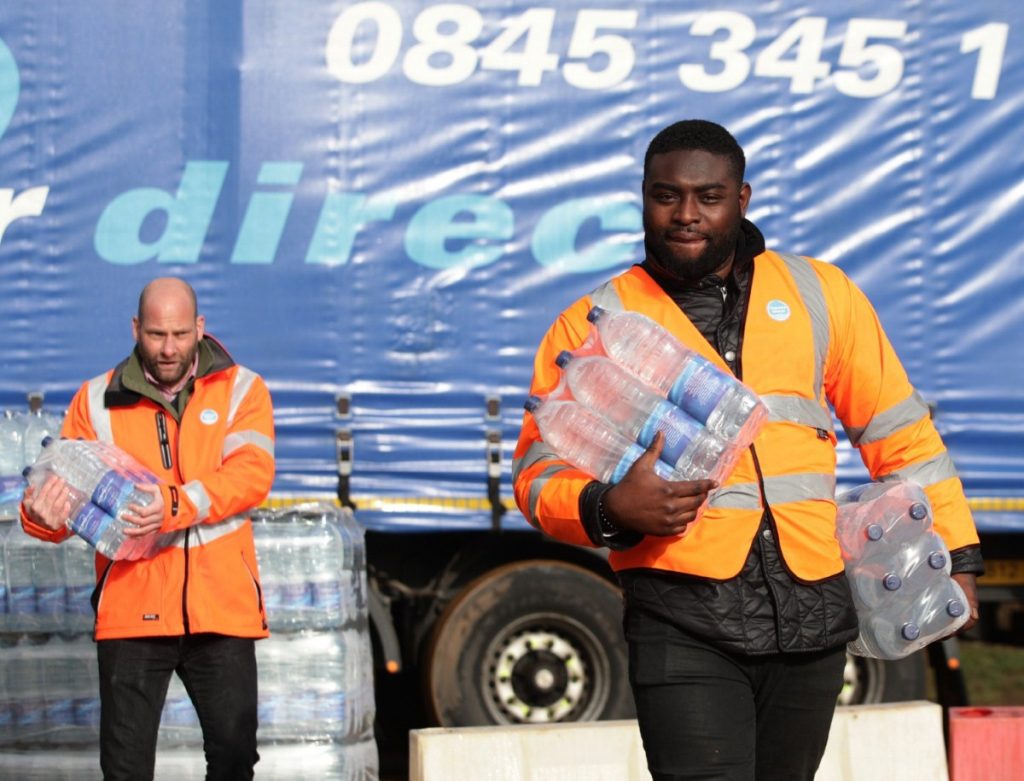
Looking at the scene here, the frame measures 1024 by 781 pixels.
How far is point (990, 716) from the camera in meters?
5.29

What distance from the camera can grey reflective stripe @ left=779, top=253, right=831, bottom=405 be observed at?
3594 millimetres

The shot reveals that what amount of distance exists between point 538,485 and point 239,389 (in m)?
2.15

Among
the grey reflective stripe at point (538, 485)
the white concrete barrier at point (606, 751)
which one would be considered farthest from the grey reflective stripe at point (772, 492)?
the white concrete barrier at point (606, 751)

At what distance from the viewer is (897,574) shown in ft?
12.0

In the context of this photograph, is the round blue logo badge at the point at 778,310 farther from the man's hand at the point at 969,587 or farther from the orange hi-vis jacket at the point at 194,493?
the orange hi-vis jacket at the point at 194,493

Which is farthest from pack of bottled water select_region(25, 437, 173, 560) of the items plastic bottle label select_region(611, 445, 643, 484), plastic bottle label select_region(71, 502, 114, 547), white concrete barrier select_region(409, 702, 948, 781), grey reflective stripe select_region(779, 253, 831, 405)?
grey reflective stripe select_region(779, 253, 831, 405)

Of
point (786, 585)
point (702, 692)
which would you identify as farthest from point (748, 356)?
point (702, 692)

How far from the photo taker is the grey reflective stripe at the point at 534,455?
Result: 11.7 feet

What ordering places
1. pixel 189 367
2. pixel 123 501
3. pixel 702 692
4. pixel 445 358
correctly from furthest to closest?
pixel 445 358
pixel 189 367
pixel 123 501
pixel 702 692

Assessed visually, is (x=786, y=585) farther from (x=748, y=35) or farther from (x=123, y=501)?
(x=748, y=35)

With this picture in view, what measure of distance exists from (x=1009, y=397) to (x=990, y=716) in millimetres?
2624

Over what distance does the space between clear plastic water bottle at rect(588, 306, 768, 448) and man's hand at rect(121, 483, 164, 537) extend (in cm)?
197

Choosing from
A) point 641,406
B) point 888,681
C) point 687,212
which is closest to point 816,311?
point 687,212

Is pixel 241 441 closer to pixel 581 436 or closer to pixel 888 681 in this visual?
pixel 581 436
